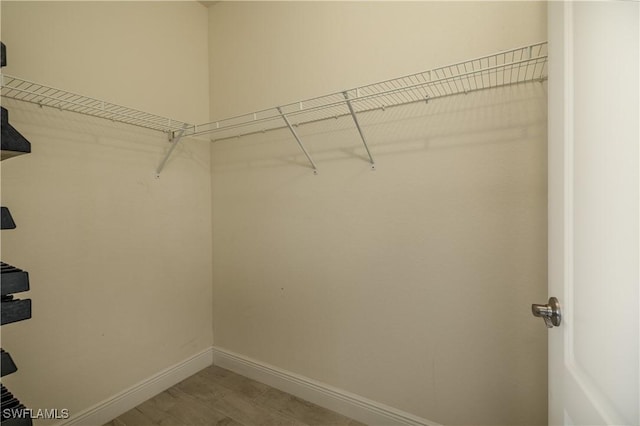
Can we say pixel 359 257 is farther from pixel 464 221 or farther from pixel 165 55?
pixel 165 55

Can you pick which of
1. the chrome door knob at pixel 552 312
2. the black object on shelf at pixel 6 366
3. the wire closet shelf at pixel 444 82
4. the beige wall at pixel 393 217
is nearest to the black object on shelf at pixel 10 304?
the black object on shelf at pixel 6 366

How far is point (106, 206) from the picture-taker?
1.63 metres

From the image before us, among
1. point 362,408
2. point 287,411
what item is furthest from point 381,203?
point 287,411

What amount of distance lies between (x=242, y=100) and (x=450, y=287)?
1.73m

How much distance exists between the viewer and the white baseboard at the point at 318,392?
1532mm

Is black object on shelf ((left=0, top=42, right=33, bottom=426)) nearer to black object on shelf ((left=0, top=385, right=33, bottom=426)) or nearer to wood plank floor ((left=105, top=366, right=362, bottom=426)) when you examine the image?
black object on shelf ((left=0, top=385, right=33, bottom=426))

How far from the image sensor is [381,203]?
1.54m

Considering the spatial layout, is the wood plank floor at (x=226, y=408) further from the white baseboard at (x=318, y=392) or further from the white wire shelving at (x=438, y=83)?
the white wire shelving at (x=438, y=83)

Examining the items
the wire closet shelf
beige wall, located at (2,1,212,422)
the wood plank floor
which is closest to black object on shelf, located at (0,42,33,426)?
beige wall, located at (2,1,212,422)

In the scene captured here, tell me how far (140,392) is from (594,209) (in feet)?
7.45

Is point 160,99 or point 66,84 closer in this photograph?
point 66,84

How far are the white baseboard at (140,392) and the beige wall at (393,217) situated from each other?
27 cm

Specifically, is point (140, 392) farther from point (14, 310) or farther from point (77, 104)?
point (77, 104)

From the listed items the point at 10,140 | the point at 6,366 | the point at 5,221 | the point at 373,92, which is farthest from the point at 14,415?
the point at 373,92
